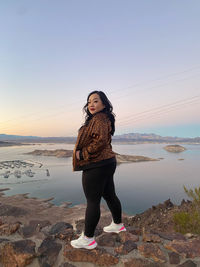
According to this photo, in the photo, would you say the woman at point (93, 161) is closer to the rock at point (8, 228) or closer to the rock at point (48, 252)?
the rock at point (48, 252)

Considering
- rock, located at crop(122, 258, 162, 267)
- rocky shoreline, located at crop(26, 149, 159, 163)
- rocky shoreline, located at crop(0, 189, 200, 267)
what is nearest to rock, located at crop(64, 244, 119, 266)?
rocky shoreline, located at crop(0, 189, 200, 267)

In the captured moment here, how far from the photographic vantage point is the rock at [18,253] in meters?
2.13

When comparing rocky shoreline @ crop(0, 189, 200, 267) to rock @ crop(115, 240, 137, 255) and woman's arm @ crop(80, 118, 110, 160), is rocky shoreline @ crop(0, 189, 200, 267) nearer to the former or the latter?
rock @ crop(115, 240, 137, 255)

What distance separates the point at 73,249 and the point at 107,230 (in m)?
0.57

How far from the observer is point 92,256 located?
203 centimetres

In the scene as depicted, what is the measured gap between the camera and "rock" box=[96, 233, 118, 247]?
7.35ft

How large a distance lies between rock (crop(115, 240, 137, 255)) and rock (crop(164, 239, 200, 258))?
392 millimetres

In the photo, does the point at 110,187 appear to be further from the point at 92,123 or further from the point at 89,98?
the point at 89,98

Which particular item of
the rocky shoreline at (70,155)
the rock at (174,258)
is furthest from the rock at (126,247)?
the rocky shoreline at (70,155)

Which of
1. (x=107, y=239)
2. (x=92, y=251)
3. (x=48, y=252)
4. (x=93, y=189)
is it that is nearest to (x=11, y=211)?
(x=48, y=252)

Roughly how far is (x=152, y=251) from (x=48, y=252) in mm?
1209

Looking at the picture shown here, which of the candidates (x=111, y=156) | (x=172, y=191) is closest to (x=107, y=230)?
(x=111, y=156)

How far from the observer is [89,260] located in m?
2.03

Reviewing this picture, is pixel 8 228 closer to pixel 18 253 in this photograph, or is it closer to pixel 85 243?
pixel 18 253
